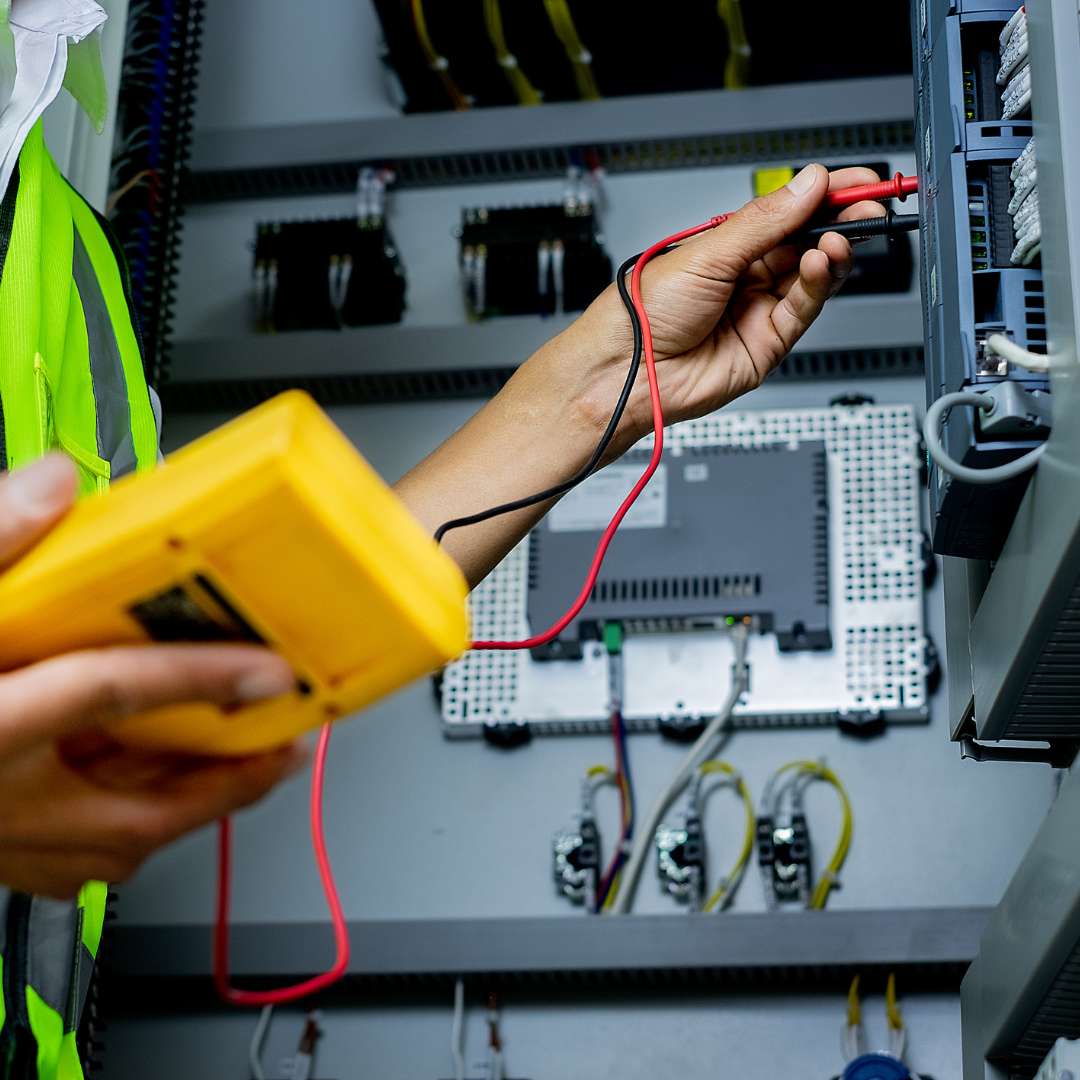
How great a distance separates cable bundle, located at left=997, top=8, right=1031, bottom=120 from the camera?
1036 mm

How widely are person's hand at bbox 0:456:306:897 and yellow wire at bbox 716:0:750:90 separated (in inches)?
65.8

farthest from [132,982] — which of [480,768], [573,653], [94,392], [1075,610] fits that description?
[1075,610]

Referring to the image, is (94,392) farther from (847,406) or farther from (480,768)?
(847,406)

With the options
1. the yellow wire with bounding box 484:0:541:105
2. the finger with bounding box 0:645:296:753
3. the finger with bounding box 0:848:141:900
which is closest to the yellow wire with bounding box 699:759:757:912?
the yellow wire with bounding box 484:0:541:105

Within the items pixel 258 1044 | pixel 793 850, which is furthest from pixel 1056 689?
pixel 258 1044

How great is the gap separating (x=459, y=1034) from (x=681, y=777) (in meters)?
0.44

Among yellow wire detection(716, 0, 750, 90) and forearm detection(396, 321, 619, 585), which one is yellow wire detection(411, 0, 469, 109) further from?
forearm detection(396, 321, 619, 585)

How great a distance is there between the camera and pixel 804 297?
1.35 m

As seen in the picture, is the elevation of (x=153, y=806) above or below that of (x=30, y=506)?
below

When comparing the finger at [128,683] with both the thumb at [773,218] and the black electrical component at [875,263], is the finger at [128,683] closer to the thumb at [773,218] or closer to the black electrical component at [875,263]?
the thumb at [773,218]

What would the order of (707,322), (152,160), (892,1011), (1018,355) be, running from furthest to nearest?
(152,160)
(892,1011)
(707,322)
(1018,355)

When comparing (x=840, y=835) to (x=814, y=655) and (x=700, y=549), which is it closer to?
(x=814, y=655)

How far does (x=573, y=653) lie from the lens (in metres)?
1.96

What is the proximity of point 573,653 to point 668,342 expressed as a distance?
2.21 feet
